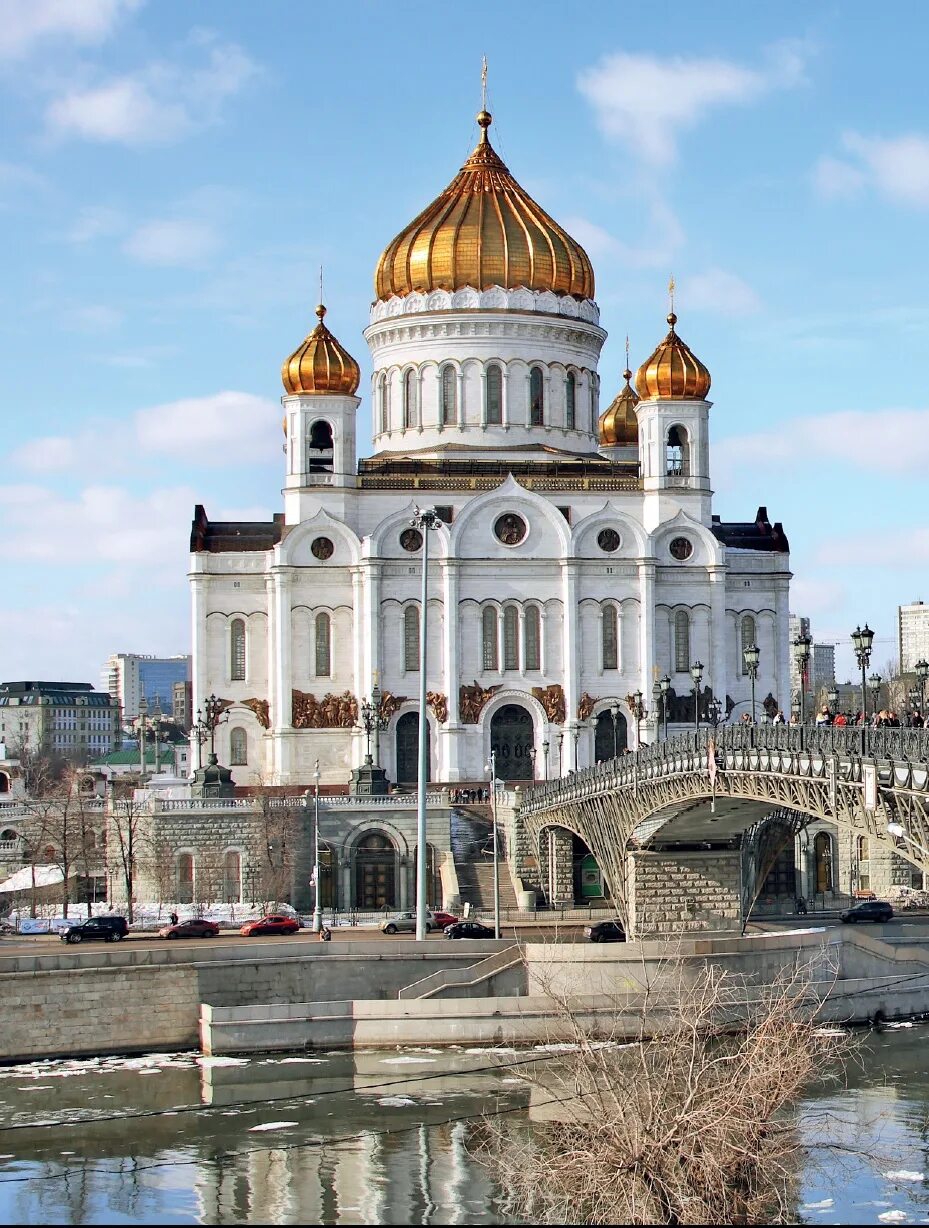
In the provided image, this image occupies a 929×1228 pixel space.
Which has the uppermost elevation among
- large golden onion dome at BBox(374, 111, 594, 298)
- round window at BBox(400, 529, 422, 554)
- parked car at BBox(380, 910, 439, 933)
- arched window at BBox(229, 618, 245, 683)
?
large golden onion dome at BBox(374, 111, 594, 298)

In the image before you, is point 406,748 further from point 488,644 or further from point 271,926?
point 271,926

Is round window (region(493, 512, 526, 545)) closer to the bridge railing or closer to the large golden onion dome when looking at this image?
the large golden onion dome

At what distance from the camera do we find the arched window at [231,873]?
2872 inches

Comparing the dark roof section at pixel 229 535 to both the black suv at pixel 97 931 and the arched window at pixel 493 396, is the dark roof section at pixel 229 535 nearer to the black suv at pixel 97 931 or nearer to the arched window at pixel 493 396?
the arched window at pixel 493 396

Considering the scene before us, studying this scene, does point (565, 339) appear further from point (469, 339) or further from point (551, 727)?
point (551, 727)

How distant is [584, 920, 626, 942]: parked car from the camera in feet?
195

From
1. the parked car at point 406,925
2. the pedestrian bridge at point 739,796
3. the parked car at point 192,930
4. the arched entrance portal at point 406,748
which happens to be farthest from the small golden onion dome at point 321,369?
the parked car at point 192,930

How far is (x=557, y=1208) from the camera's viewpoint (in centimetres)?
2983

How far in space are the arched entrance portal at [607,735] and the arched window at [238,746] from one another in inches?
515

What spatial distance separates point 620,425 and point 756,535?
1263 cm

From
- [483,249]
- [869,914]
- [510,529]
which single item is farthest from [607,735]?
[869,914]

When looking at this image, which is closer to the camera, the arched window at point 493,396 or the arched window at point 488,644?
the arched window at point 488,644

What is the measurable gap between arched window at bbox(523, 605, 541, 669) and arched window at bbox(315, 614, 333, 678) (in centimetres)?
722

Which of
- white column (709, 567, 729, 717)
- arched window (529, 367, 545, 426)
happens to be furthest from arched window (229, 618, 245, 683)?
white column (709, 567, 729, 717)
